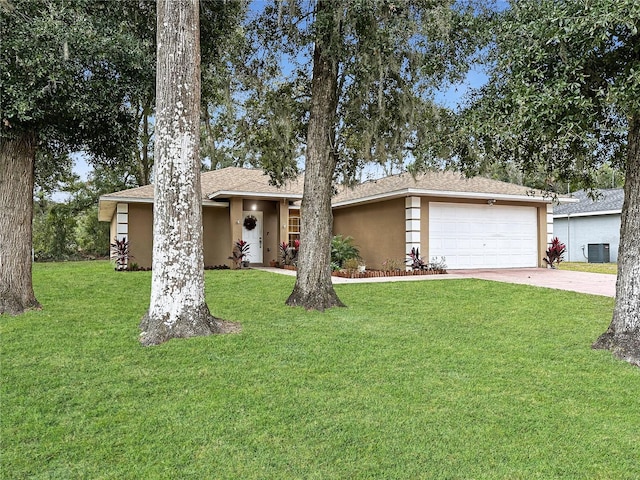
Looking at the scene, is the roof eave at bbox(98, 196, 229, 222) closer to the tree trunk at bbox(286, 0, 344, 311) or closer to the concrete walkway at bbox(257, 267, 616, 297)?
the concrete walkway at bbox(257, 267, 616, 297)

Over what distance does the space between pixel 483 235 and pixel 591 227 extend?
8740mm

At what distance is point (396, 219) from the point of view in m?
13.0

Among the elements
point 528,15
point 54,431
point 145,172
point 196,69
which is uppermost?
point 145,172

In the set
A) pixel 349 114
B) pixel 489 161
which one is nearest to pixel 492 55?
pixel 489 161

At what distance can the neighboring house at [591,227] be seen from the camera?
1789 centimetres

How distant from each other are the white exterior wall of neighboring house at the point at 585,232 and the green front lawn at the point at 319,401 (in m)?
14.5

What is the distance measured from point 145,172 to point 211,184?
8.34 meters

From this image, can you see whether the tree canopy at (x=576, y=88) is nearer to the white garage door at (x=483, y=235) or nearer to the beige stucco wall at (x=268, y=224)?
the white garage door at (x=483, y=235)

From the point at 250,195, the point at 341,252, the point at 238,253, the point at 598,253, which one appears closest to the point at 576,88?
the point at 341,252

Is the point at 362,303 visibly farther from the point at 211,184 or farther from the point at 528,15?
the point at 211,184

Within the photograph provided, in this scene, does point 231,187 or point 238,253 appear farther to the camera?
point 231,187

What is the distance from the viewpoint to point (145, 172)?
21531 millimetres

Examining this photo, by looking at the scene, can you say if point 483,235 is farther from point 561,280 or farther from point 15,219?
point 15,219

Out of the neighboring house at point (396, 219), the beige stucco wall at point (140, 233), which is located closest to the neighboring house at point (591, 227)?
the neighboring house at point (396, 219)
